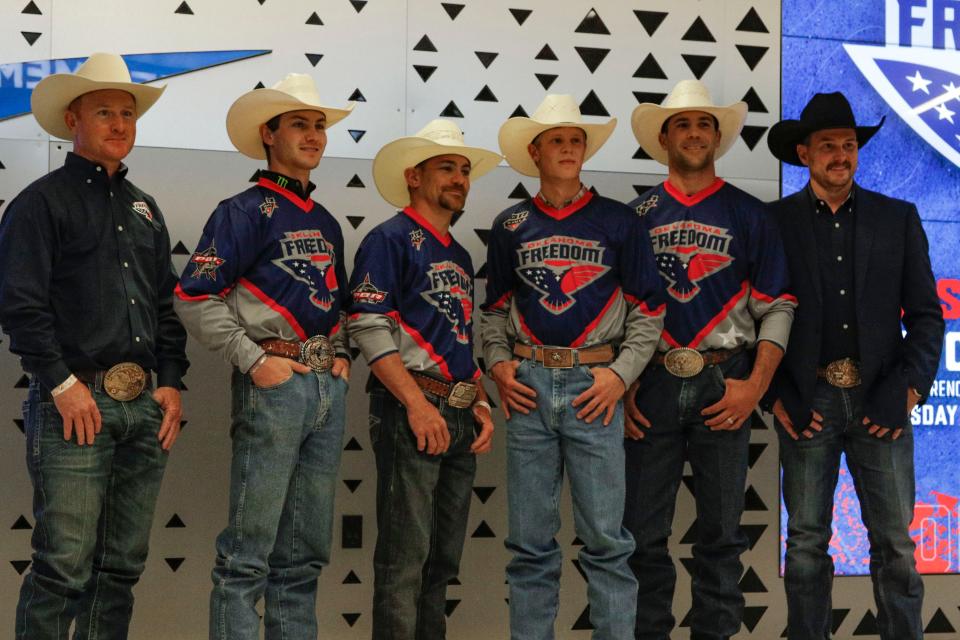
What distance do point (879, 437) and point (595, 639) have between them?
1.19m

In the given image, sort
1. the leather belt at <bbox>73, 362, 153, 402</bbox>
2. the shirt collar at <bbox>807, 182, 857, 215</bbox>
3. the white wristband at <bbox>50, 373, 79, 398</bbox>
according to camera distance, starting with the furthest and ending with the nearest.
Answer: the shirt collar at <bbox>807, 182, 857, 215</bbox> → the leather belt at <bbox>73, 362, 153, 402</bbox> → the white wristband at <bbox>50, 373, 79, 398</bbox>

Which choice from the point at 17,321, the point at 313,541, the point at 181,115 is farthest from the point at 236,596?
the point at 181,115

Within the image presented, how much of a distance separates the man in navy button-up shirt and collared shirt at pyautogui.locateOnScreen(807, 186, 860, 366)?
7.24ft

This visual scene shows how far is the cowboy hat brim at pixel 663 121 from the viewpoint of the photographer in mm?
3705

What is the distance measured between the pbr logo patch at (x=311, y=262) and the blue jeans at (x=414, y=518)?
38cm

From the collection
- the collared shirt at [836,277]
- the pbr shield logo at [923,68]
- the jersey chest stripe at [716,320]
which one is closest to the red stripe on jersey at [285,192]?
the jersey chest stripe at [716,320]

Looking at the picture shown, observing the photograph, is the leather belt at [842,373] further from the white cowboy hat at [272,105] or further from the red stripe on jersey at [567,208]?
the white cowboy hat at [272,105]

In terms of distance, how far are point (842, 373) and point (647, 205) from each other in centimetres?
90

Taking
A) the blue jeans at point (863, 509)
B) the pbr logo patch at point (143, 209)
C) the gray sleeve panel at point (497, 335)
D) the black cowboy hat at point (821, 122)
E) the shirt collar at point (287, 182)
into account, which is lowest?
the blue jeans at point (863, 509)

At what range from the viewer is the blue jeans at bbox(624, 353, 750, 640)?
11.3 feet

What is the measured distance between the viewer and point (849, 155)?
11.9 ft

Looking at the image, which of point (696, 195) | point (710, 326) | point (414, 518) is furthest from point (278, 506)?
point (696, 195)

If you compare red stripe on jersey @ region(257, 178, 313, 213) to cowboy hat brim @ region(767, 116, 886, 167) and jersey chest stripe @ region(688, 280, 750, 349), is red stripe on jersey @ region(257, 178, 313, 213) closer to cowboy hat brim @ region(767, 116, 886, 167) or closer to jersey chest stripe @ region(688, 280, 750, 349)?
jersey chest stripe @ region(688, 280, 750, 349)

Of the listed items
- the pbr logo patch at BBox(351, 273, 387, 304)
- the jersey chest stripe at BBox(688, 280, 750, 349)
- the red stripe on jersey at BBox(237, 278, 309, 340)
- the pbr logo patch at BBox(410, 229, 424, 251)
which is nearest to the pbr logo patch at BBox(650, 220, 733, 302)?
the jersey chest stripe at BBox(688, 280, 750, 349)
